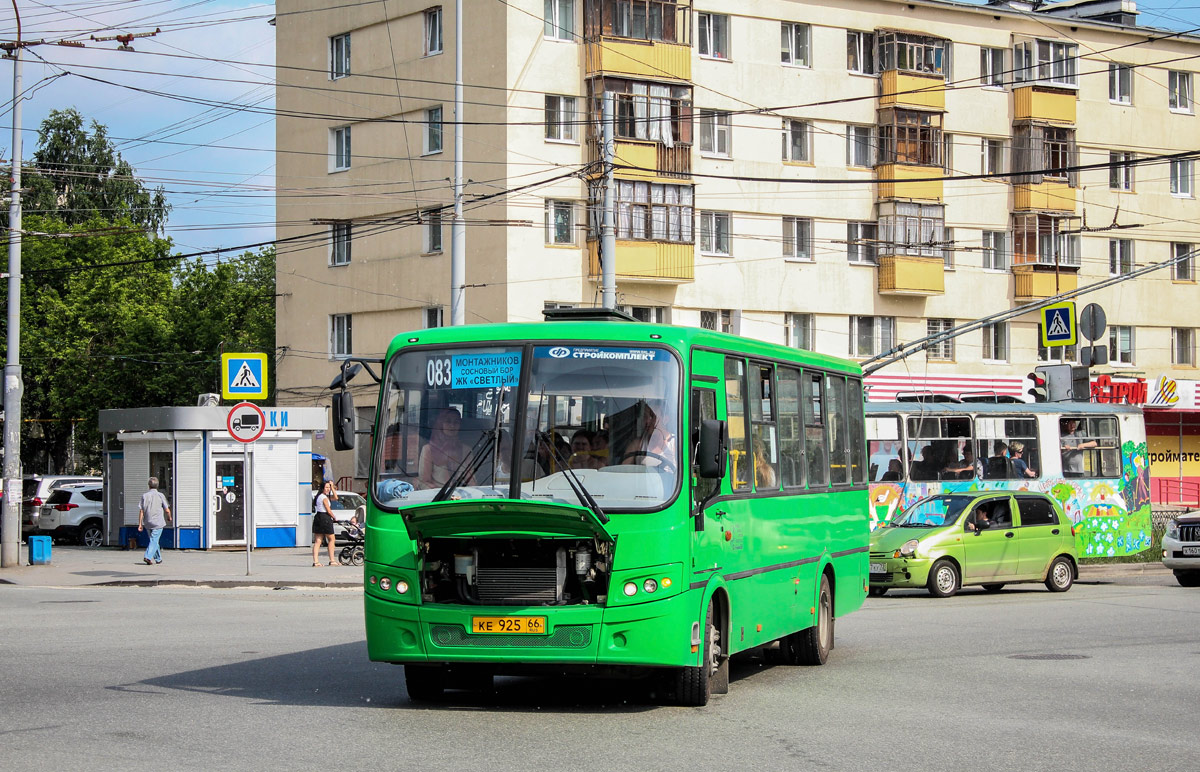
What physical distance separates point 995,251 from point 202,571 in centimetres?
3520

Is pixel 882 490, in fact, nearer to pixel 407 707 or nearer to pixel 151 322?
pixel 407 707

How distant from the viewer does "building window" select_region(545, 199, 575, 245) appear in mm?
45812

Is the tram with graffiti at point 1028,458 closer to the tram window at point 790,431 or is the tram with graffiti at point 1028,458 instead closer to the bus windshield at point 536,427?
the tram window at point 790,431

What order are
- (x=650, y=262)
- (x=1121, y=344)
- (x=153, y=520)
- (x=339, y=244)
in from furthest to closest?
(x=1121, y=344)
(x=339, y=244)
(x=650, y=262)
(x=153, y=520)

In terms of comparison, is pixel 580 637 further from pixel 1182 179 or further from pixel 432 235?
pixel 1182 179

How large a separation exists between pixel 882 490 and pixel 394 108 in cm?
2440

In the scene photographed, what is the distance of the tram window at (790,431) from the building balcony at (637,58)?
110 feet

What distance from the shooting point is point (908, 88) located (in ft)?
170

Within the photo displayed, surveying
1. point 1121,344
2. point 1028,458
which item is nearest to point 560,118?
point 1028,458

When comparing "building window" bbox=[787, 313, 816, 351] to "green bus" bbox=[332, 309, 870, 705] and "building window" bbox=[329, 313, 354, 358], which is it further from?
"green bus" bbox=[332, 309, 870, 705]

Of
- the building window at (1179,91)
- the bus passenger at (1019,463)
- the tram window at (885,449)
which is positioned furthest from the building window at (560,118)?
the building window at (1179,91)

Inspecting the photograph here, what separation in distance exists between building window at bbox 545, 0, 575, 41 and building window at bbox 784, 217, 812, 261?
9643 mm

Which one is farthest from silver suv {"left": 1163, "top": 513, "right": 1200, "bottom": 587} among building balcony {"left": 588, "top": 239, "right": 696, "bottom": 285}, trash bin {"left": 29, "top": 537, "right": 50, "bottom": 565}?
building balcony {"left": 588, "top": 239, "right": 696, "bottom": 285}

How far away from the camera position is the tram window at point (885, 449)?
96.1 feet
